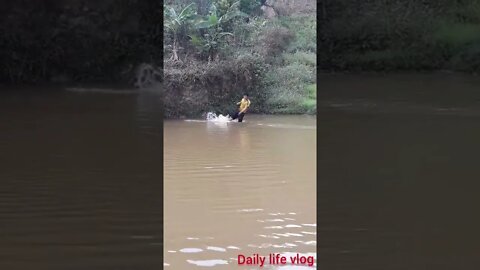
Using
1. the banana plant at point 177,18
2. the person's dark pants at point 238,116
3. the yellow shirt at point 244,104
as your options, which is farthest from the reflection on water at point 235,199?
the banana plant at point 177,18

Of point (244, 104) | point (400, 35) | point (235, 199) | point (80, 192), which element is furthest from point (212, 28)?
point (80, 192)

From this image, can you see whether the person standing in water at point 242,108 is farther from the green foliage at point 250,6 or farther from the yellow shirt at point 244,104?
the green foliage at point 250,6

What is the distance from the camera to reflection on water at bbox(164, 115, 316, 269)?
2.03 m

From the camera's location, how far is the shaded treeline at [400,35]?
5984mm

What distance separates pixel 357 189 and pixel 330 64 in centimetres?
398

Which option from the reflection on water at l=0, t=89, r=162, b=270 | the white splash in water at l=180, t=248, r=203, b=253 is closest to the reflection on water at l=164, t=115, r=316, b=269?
the white splash in water at l=180, t=248, r=203, b=253

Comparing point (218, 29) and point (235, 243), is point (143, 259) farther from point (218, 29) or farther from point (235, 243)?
point (218, 29)

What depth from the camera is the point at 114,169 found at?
3041 mm

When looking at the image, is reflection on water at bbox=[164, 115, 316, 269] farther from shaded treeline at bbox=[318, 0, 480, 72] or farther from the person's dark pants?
the person's dark pants

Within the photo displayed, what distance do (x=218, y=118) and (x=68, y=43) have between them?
1.84m

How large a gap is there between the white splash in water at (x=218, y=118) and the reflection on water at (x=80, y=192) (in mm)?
2242

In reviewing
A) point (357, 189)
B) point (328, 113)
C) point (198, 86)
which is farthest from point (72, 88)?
point (357, 189)

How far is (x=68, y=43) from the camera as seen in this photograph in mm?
6648

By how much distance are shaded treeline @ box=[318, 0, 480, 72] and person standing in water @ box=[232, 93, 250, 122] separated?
3.88ft
